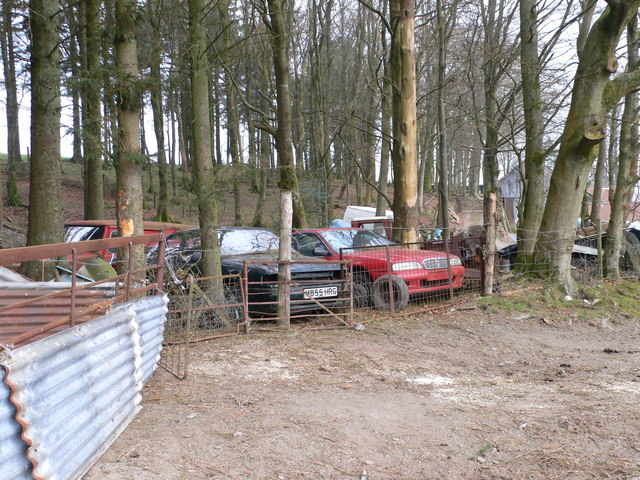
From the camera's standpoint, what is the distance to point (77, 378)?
3.03m

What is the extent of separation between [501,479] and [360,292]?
623 centimetres

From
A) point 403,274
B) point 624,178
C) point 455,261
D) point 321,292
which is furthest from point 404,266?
point 624,178

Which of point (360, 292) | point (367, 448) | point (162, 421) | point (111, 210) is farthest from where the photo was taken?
point (111, 210)

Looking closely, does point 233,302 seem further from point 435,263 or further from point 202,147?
point 435,263

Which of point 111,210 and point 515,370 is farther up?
point 111,210

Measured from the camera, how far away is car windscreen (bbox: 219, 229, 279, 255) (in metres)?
10.3

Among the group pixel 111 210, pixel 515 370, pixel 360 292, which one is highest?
pixel 111 210

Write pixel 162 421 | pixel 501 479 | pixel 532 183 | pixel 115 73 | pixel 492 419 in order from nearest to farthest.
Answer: pixel 501 479
pixel 162 421
pixel 492 419
pixel 115 73
pixel 532 183

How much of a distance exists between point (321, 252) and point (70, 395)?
7.55 meters

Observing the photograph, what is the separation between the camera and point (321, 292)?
8805 mm

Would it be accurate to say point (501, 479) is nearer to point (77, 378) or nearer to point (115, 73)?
point (77, 378)

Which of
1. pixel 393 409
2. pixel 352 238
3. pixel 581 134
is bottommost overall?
pixel 393 409

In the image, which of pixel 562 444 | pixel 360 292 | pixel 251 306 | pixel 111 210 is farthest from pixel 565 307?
pixel 111 210

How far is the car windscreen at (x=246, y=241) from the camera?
1034cm
